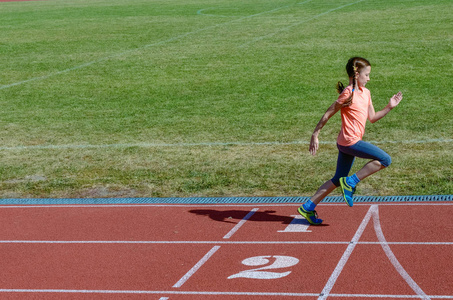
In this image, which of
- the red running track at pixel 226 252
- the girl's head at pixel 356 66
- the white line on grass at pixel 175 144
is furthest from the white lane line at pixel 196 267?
the white line on grass at pixel 175 144

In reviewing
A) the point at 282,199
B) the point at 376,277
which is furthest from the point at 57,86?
the point at 376,277

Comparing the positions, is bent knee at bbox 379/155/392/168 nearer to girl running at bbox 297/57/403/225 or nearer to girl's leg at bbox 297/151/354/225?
girl running at bbox 297/57/403/225

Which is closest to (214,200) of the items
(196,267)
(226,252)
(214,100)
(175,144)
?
(226,252)

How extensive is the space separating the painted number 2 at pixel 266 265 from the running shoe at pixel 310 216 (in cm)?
91

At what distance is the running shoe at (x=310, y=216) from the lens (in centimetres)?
779

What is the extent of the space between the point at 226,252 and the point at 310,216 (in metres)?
1.16

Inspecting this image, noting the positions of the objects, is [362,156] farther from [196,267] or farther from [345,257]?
[196,267]

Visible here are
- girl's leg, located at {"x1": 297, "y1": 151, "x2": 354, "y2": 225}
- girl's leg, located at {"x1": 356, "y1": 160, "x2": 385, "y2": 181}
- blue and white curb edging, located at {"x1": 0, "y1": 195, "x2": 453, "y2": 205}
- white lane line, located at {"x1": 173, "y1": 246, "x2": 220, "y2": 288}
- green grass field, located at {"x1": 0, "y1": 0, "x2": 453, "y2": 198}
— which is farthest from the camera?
green grass field, located at {"x1": 0, "y1": 0, "x2": 453, "y2": 198}

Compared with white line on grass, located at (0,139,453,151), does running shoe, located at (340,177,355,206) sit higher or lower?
higher

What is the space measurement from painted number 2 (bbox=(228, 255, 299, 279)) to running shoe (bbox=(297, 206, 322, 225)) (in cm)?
91

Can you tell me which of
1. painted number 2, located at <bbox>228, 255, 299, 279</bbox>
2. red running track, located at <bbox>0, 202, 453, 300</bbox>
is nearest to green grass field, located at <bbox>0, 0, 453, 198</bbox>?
red running track, located at <bbox>0, 202, 453, 300</bbox>

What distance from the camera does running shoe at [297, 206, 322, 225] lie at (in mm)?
7785

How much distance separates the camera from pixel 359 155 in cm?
744

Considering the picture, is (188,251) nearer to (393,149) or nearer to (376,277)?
(376,277)
